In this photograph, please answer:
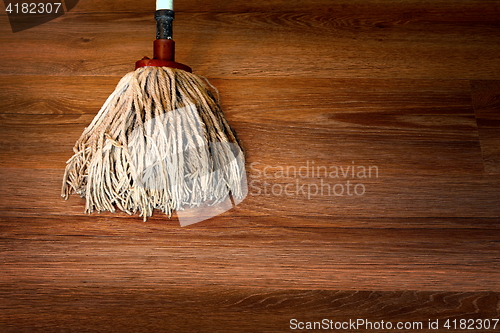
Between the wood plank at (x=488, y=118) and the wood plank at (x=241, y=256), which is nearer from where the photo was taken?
the wood plank at (x=241, y=256)

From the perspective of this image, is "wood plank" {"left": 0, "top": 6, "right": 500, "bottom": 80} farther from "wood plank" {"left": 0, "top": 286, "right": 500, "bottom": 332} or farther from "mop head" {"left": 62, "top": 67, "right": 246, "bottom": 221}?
"wood plank" {"left": 0, "top": 286, "right": 500, "bottom": 332}

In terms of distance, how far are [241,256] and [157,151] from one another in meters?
0.24

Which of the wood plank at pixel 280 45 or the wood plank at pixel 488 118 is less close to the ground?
the wood plank at pixel 280 45

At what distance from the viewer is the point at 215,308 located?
851 mm

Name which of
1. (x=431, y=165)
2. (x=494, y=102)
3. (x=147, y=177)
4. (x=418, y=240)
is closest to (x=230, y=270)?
(x=147, y=177)

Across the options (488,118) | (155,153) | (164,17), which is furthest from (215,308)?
(488,118)

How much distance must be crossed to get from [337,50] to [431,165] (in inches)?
13.1

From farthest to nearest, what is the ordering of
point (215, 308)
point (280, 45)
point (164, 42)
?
1. point (280, 45)
2. point (164, 42)
3. point (215, 308)

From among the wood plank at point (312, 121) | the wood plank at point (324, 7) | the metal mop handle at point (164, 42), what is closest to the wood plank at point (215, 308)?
the wood plank at point (312, 121)

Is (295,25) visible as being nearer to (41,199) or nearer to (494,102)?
(494,102)

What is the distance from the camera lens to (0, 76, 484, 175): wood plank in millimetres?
1002

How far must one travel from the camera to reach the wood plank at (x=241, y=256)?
88 centimetres

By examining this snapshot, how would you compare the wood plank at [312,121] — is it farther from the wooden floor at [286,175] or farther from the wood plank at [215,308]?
the wood plank at [215,308]

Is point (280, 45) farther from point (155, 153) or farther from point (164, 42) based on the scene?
point (155, 153)
